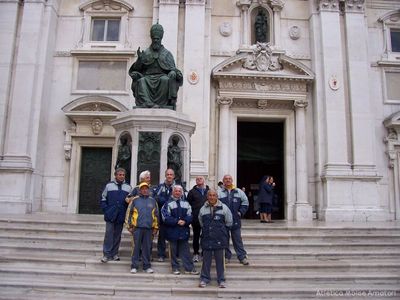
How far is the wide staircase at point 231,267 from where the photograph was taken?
6836 millimetres

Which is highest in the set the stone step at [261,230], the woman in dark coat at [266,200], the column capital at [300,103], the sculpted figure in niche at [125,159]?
the column capital at [300,103]

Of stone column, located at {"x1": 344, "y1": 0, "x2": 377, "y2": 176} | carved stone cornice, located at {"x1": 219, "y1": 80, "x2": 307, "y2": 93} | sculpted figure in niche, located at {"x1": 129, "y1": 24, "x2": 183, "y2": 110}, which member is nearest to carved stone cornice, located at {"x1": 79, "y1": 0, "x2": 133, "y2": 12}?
carved stone cornice, located at {"x1": 219, "y1": 80, "x2": 307, "y2": 93}

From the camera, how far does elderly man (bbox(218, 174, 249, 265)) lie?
7.84 m

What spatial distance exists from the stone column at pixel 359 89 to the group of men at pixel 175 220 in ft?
30.1

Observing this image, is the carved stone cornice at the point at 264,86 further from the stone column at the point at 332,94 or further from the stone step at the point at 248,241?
the stone step at the point at 248,241

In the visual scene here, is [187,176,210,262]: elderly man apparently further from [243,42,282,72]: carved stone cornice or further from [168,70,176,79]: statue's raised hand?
[243,42,282,72]: carved stone cornice

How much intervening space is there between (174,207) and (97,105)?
9.82 meters

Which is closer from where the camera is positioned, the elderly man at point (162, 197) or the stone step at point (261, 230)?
the elderly man at point (162, 197)

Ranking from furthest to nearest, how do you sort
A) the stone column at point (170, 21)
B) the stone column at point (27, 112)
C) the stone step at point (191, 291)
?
the stone column at point (170, 21), the stone column at point (27, 112), the stone step at point (191, 291)

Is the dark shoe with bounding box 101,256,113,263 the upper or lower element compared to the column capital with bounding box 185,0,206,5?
lower

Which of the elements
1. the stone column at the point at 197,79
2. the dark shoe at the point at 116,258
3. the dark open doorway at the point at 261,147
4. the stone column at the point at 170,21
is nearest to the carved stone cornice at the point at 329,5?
the stone column at the point at 197,79

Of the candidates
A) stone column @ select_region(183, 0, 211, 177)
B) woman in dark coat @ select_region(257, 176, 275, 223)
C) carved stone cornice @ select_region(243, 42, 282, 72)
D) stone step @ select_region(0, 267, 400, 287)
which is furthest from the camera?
carved stone cornice @ select_region(243, 42, 282, 72)

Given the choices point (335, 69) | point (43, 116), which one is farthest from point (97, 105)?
point (335, 69)

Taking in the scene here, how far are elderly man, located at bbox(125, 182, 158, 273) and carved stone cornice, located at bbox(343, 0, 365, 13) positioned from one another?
43.5ft
